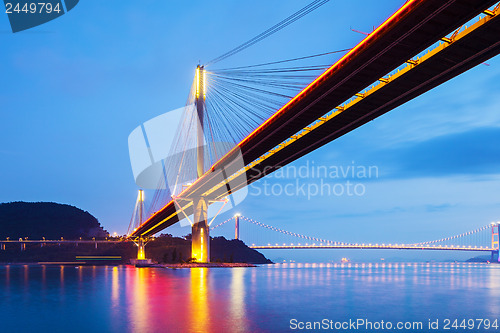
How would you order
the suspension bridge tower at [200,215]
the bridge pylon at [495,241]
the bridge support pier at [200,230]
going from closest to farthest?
the suspension bridge tower at [200,215] < the bridge support pier at [200,230] < the bridge pylon at [495,241]

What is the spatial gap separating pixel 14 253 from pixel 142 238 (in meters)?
79.0

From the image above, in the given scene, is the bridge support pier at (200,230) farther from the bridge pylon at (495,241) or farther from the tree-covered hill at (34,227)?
the tree-covered hill at (34,227)

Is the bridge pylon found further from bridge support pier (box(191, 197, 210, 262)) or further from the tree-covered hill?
the tree-covered hill

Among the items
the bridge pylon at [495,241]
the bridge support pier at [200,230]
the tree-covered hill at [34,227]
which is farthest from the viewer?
the tree-covered hill at [34,227]

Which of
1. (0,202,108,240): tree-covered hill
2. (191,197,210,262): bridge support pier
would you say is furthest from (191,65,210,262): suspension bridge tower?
(0,202,108,240): tree-covered hill

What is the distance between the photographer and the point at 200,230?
180 feet

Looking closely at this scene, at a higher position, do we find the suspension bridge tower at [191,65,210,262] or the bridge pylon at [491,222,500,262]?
the suspension bridge tower at [191,65,210,262]

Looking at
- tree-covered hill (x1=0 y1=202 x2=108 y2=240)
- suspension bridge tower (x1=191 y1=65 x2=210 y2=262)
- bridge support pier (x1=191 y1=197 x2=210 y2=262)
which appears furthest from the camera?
tree-covered hill (x1=0 y1=202 x2=108 y2=240)

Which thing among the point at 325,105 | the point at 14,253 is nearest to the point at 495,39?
the point at 325,105

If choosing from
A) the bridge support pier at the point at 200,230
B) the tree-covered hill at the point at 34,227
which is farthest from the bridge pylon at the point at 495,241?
the tree-covered hill at the point at 34,227

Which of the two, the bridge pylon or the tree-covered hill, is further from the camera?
the tree-covered hill

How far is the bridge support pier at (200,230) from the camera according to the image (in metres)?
54.9

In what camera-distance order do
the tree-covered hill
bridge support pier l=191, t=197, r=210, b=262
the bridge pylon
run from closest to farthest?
1. bridge support pier l=191, t=197, r=210, b=262
2. the bridge pylon
3. the tree-covered hill

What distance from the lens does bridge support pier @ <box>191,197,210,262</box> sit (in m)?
54.9
